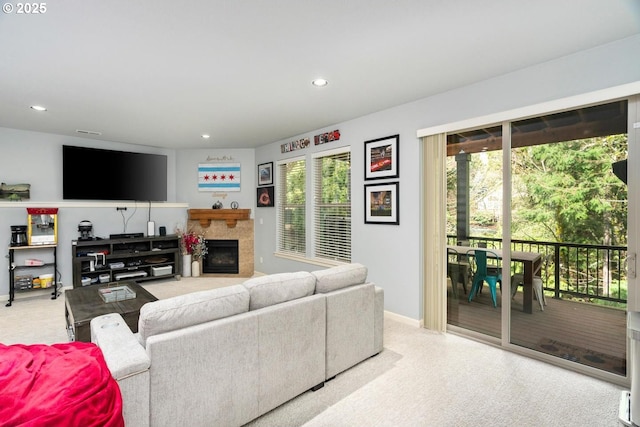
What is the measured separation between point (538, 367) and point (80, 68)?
15.4ft

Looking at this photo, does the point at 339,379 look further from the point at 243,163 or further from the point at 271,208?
the point at 243,163

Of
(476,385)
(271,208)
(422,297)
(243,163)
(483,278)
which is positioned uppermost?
Answer: (243,163)

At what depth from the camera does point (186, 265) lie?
6.26 metres

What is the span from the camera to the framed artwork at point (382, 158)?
382 cm

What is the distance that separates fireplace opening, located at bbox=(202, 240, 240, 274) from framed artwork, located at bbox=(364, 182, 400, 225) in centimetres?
335

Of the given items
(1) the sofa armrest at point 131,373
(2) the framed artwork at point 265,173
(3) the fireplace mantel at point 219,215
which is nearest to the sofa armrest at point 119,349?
(1) the sofa armrest at point 131,373

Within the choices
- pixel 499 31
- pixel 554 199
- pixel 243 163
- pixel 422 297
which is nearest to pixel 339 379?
pixel 422 297

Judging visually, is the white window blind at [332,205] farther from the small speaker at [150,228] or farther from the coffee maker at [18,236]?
the coffee maker at [18,236]

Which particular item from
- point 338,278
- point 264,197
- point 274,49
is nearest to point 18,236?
point 264,197

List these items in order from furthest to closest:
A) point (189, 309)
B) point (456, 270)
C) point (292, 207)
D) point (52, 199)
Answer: point (292, 207), point (52, 199), point (456, 270), point (189, 309)

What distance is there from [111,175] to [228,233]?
2294 mm

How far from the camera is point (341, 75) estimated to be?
294 cm

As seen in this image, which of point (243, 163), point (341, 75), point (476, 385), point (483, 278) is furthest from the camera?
point (243, 163)

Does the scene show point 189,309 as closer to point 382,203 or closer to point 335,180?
point 382,203
